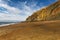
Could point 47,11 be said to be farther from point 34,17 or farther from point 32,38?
point 32,38

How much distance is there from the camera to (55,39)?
921 cm

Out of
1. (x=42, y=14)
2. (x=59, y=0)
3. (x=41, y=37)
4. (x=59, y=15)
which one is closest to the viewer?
(x=41, y=37)

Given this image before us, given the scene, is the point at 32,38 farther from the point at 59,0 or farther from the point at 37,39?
the point at 59,0

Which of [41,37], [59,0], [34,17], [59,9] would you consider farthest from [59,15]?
[41,37]

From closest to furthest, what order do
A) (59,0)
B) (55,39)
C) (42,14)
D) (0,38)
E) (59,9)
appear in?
(55,39), (0,38), (59,9), (59,0), (42,14)

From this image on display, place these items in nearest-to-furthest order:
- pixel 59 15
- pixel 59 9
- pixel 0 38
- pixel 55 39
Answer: pixel 55 39, pixel 0 38, pixel 59 15, pixel 59 9

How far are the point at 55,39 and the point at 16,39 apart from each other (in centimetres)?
245

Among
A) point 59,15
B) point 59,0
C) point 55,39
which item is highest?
point 59,0

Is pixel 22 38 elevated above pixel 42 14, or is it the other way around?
pixel 42 14

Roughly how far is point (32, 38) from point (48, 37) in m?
0.99

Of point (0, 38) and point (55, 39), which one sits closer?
point (55, 39)

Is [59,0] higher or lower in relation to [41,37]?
higher

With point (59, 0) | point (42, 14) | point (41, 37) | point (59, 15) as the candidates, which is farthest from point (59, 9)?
point (41, 37)

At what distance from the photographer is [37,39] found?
9469 mm
